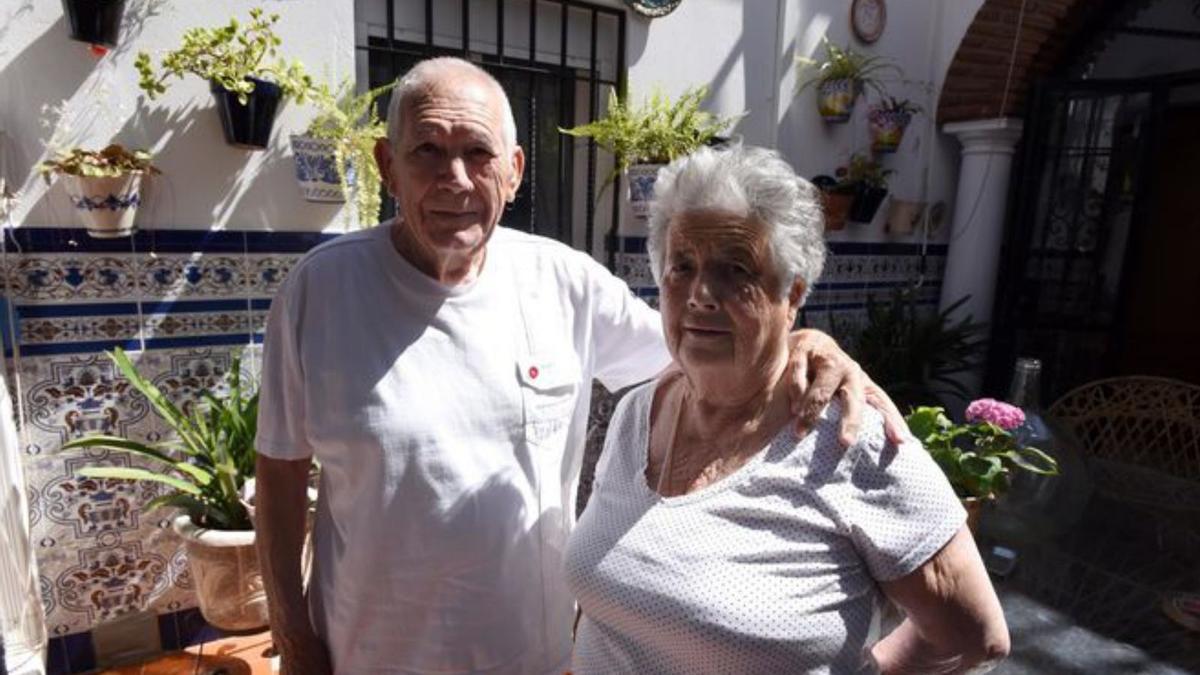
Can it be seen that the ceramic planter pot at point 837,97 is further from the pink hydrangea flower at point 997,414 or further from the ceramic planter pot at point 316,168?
the ceramic planter pot at point 316,168

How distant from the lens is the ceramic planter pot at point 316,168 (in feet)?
7.91

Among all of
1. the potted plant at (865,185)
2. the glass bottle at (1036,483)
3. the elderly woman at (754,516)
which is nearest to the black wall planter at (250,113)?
the elderly woman at (754,516)

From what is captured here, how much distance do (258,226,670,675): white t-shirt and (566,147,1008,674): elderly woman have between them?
0.16 metres

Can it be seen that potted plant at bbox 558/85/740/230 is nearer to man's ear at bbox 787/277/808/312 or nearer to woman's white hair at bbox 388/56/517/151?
woman's white hair at bbox 388/56/517/151

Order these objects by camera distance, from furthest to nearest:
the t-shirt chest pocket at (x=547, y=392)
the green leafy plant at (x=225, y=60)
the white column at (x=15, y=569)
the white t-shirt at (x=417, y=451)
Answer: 1. the green leafy plant at (x=225, y=60)
2. the white column at (x=15, y=569)
3. the t-shirt chest pocket at (x=547, y=392)
4. the white t-shirt at (x=417, y=451)

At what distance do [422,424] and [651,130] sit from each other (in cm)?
208

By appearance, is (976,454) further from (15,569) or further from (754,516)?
(15,569)

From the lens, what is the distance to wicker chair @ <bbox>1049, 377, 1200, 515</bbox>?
2.71m

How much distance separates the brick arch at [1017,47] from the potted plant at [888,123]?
48 centimetres

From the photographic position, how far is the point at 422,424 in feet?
4.03

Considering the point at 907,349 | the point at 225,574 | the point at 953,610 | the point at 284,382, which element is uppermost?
the point at 284,382

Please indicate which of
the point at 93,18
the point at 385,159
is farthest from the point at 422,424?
the point at 93,18

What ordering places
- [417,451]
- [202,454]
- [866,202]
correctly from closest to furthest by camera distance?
[417,451]
[202,454]
[866,202]

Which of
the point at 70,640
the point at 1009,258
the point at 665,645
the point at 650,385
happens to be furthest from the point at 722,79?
the point at 70,640
